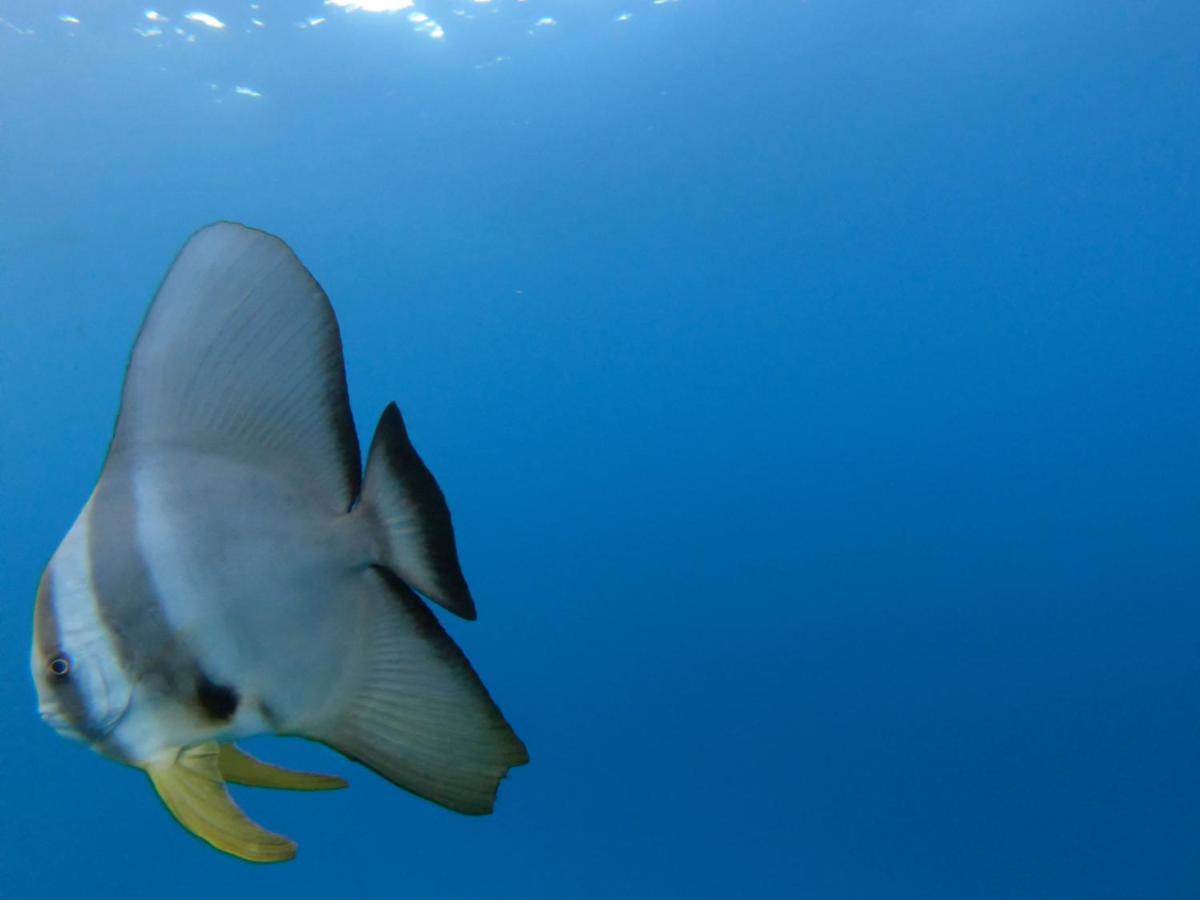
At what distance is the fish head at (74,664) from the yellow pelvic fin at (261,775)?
0.46ft

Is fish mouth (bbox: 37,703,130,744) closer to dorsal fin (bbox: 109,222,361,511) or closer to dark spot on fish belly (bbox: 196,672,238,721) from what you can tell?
dark spot on fish belly (bbox: 196,672,238,721)

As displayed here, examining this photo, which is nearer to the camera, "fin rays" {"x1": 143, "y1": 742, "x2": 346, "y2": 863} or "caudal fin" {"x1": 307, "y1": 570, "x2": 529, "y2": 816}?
"fin rays" {"x1": 143, "y1": 742, "x2": 346, "y2": 863}

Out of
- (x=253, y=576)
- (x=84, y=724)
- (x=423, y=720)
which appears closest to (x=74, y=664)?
(x=84, y=724)

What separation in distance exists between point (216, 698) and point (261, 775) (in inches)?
6.8

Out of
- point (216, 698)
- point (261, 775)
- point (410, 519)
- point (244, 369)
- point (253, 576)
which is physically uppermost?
point (244, 369)

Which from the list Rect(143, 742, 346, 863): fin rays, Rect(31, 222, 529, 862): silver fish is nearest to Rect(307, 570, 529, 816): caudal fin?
Rect(31, 222, 529, 862): silver fish

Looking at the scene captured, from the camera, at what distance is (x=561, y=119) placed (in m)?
11.3

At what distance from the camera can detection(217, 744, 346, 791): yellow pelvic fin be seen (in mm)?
1000

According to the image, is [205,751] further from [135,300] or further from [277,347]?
[135,300]

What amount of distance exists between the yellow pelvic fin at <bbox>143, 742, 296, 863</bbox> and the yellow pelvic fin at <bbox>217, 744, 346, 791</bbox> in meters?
0.07

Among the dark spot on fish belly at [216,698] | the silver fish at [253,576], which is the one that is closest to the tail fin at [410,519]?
the silver fish at [253,576]

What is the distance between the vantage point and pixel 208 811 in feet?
2.88

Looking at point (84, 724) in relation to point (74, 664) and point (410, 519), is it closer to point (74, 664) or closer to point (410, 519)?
point (74, 664)

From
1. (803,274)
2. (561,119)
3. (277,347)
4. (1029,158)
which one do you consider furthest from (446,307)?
(277,347)
